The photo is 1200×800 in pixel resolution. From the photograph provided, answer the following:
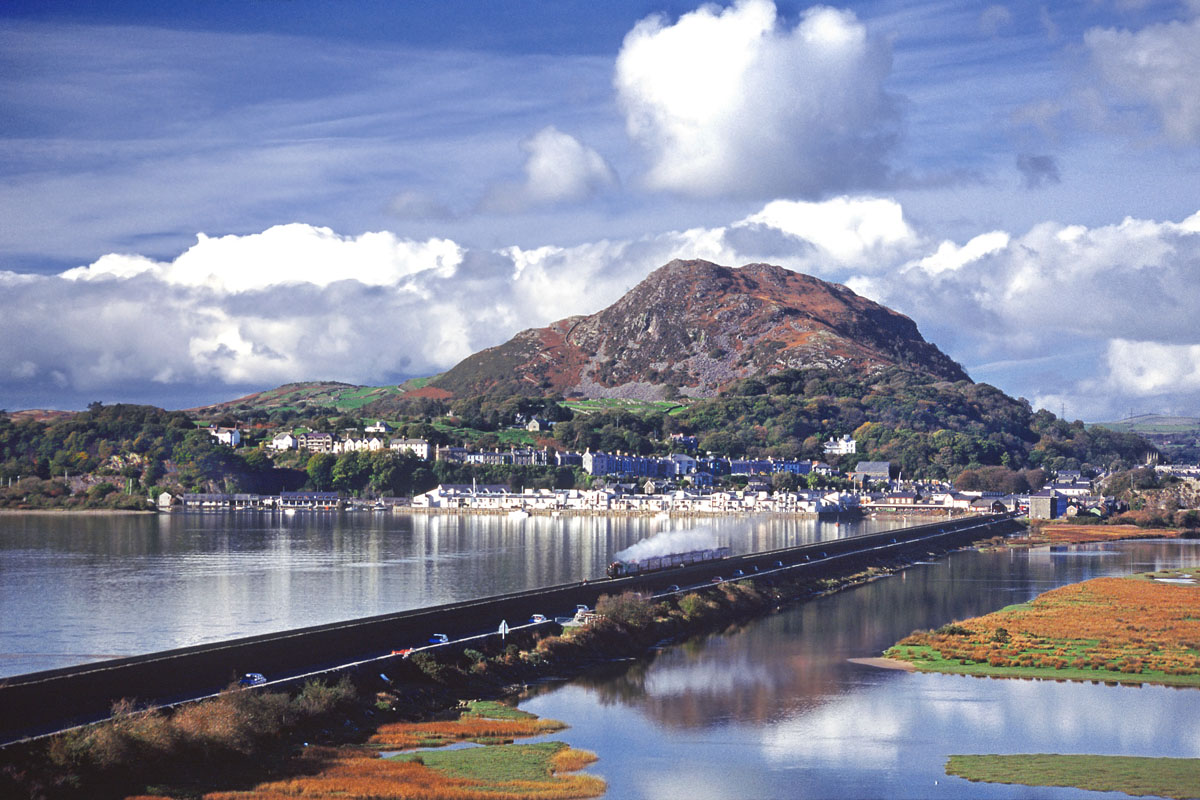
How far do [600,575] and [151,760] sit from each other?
127ft

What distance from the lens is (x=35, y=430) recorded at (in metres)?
146

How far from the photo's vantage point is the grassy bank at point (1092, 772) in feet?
77.2

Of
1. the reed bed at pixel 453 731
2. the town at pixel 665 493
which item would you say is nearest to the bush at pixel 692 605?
the reed bed at pixel 453 731

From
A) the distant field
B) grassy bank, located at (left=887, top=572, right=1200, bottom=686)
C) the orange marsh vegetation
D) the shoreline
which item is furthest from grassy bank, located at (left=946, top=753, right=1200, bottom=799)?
the distant field

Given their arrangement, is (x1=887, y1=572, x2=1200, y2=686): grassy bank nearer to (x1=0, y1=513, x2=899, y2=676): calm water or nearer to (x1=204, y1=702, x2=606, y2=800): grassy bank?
(x1=204, y1=702, x2=606, y2=800): grassy bank

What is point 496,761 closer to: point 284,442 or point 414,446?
point 414,446

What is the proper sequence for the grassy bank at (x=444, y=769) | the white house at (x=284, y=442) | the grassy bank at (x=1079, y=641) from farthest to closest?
the white house at (x=284, y=442) < the grassy bank at (x=1079, y=641) < the grassy bank at (x=444, y=769)

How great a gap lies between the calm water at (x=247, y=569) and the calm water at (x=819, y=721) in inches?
576

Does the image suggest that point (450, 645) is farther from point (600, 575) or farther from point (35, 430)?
point (35, 430)

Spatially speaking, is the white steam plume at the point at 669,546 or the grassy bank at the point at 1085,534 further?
the grassy bank at the point at 1085,534

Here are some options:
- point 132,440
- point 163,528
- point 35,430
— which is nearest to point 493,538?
point 163,528

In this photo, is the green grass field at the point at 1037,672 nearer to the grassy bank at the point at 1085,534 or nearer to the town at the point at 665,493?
the grassy bank at the point at 1085,534

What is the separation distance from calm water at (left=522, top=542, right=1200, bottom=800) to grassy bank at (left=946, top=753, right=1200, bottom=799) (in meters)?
0.51

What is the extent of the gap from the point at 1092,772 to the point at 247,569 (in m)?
47.4
